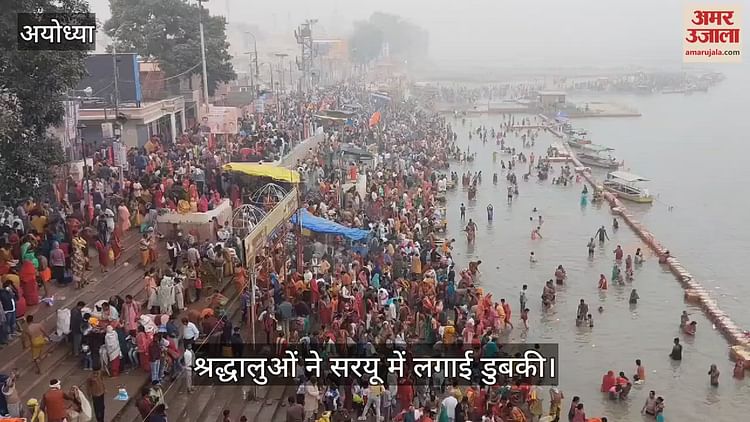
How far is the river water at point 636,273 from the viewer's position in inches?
563

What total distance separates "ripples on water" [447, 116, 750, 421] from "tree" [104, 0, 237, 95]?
11995mm

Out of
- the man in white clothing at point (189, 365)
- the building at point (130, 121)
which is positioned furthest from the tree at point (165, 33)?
the man in white clothing at point (189, 365)

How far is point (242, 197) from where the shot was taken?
18.7 metres

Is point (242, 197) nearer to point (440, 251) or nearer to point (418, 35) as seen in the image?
point (440, 251)

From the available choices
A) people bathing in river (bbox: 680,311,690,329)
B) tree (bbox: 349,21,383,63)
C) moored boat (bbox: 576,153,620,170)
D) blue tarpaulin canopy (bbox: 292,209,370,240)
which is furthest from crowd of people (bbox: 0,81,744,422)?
tree (bbox: 349,21,383,63)

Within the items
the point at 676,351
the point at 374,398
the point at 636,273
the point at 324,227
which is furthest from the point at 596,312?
the point at 374,398

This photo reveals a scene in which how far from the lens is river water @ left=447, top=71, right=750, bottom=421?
14.3 metres

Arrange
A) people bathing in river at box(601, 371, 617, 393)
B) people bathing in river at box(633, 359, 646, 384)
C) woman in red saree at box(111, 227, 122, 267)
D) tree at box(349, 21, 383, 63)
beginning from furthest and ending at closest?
tree at box(349, 21, 383, 63) → people bathing in river at box(633, 359, 646, 384) → people bathing in river at box(601, 371, 617, 393) → woman in red saree at box(111, 227, 122, 267)

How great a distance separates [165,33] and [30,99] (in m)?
21.2

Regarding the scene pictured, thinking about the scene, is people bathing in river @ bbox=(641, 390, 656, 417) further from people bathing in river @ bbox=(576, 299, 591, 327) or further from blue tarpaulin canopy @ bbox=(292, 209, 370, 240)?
blue tarpaulin canopy @ bbox=(292, 209, 370, 240)

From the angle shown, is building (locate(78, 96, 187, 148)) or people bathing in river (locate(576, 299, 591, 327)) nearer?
people bathing in river (locate(576, 299, 591, 327))

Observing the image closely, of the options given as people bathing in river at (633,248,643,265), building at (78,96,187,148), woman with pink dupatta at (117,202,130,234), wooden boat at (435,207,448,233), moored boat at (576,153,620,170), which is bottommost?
people bathing in river at (633,248,643,265)

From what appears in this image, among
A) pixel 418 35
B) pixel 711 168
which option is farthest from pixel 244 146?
pixel 418 35

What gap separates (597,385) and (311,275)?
5.66 m
